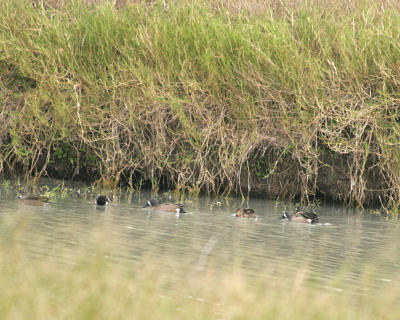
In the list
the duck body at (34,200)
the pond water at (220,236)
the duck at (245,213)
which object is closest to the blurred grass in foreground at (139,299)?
the pond water at (220,236)

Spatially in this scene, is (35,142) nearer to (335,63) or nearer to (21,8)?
(21,8)

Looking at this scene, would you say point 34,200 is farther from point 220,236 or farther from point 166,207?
point 220,236

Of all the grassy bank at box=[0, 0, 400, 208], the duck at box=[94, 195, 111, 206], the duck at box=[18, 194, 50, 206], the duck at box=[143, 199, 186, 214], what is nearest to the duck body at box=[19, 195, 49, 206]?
the duck at box=[18, 194, 50, 206]

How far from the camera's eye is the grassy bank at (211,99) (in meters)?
12.1

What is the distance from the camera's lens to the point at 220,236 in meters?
9.48

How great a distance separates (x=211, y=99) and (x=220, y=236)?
3.60 meters

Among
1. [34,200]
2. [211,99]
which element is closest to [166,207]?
[34,200]

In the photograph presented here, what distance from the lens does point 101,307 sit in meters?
4.25

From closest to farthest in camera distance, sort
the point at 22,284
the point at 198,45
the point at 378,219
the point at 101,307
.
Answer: the point at 101,307 → the point at 22,284 → the point at 378,219 → the point at 198,45

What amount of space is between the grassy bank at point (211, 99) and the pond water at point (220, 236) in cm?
67

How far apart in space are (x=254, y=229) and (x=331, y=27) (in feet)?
14.5

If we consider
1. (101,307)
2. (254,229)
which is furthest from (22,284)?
(254,229)

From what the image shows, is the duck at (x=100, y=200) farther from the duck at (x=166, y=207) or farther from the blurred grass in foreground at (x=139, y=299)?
the blurred grass in foreground at (x=139, y=299)

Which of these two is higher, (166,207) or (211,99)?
(211,99)
